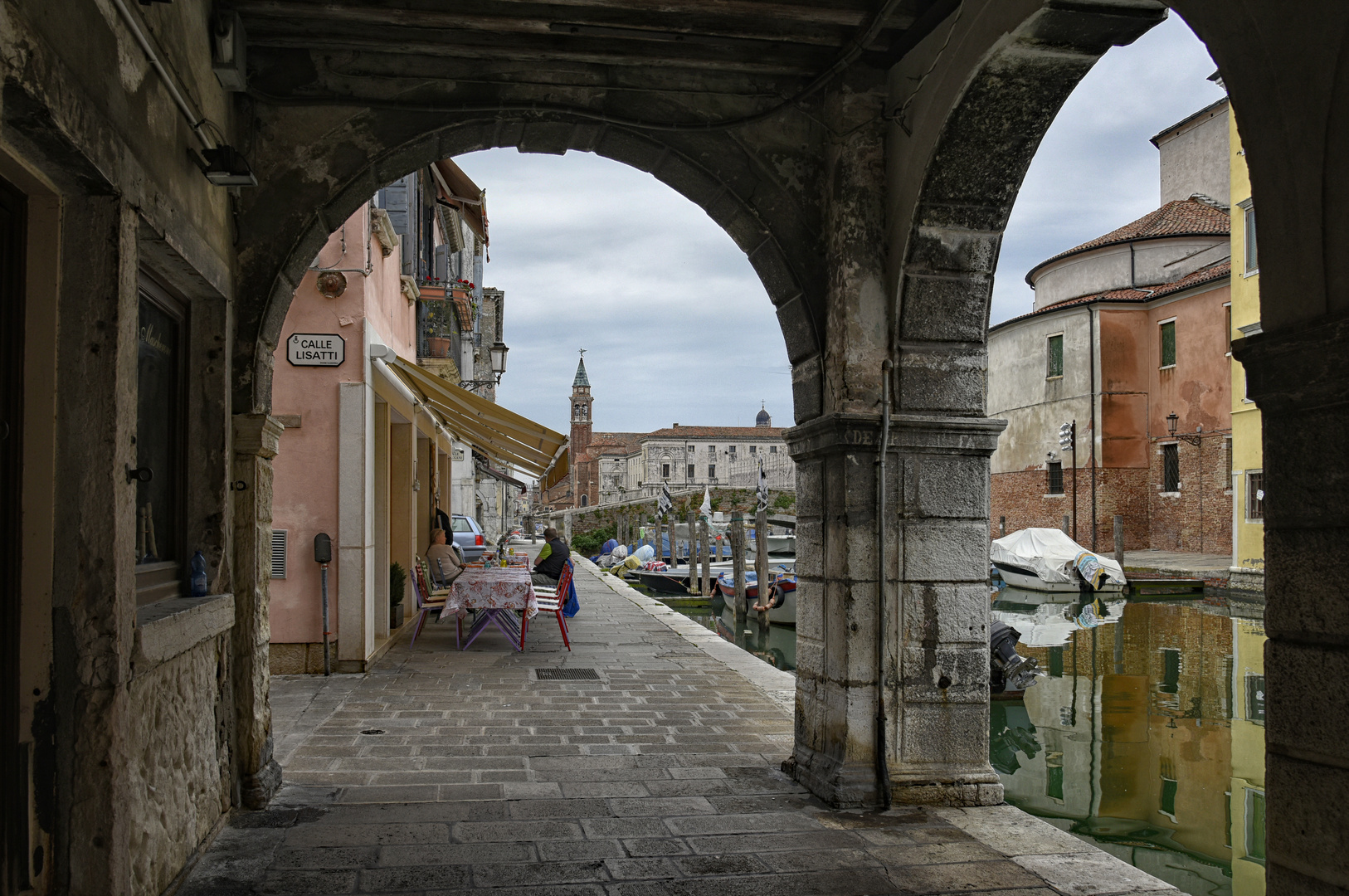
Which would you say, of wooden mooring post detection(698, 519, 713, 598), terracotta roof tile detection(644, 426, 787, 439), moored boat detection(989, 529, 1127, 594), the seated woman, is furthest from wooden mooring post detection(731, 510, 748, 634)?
terracotta roof tile detection(644, 426, 787, 439)

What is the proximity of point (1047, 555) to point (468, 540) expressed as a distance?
12.3 m

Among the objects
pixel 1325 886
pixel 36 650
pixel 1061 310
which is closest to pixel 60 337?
pixel 36 650

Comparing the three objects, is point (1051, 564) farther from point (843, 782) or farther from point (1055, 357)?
point (843, 782)

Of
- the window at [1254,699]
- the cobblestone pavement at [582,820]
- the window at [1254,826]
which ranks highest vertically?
the cobblestone pavement at [582,820]

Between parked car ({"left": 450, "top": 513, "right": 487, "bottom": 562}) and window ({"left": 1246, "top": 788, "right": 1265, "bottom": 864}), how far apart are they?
41.0 ft

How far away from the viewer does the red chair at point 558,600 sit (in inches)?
378

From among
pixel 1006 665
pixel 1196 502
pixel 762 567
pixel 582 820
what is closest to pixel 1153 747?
pixel 1006 665

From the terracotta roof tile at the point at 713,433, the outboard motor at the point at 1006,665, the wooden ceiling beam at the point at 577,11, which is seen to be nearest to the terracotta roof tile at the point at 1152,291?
the outboard motor at the point at 1006,665

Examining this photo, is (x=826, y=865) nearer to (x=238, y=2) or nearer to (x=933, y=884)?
(x=933, y=884)

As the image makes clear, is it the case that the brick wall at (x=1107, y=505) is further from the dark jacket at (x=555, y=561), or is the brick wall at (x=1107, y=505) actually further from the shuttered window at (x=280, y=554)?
the shuttered window at (x=280, y=554)

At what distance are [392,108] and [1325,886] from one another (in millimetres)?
4393

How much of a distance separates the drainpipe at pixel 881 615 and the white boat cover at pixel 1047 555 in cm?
1834

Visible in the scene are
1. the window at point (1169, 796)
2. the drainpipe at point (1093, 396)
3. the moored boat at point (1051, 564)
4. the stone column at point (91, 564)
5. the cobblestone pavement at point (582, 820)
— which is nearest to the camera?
the stone column at point (91, 564)

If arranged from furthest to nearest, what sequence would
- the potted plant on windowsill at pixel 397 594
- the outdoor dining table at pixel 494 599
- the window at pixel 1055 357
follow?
the window at pixel 1055 357 < the potted plant on windowsill at pixel 397 594 < the outdoor dining table at pixel 494 599
